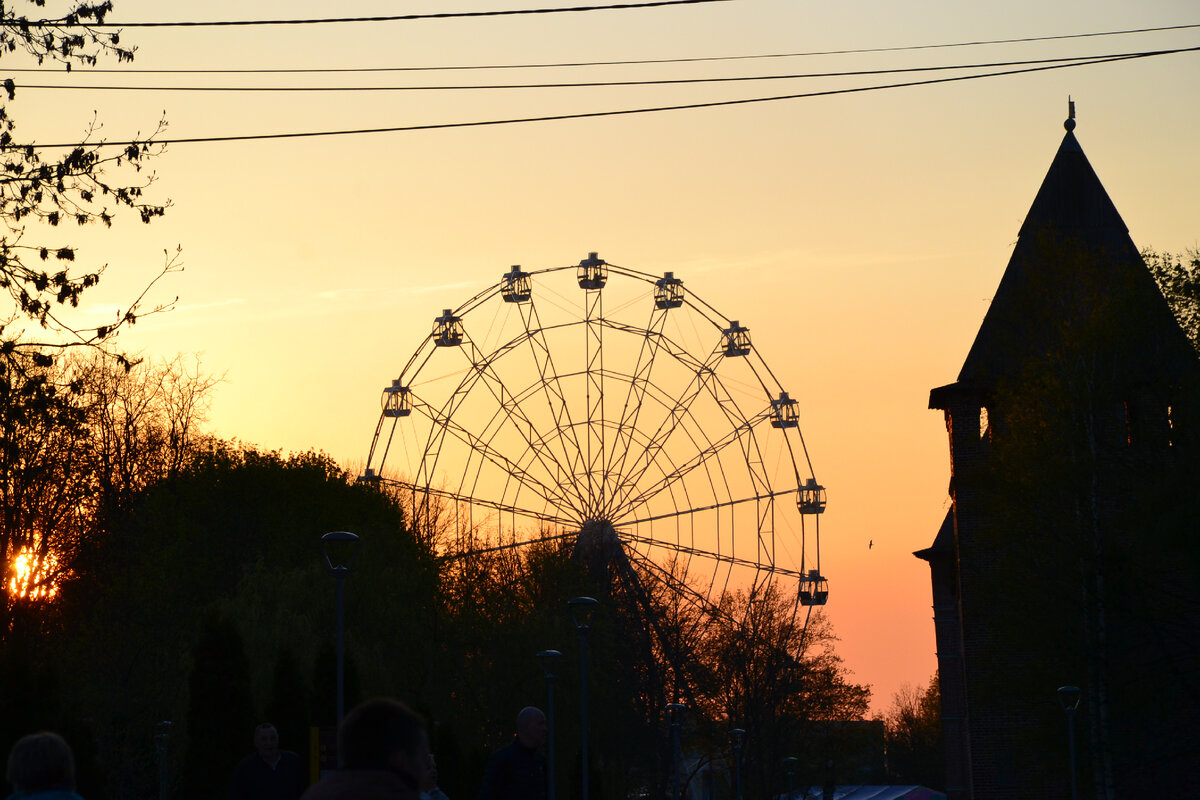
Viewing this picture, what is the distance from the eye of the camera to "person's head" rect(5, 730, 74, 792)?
727 centimetres

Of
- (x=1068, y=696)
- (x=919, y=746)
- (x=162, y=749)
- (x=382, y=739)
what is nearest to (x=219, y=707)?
(x=162, y=749)

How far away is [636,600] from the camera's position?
51.7m

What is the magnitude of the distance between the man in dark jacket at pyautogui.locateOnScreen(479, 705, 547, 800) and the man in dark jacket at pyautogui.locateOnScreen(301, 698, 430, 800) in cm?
575

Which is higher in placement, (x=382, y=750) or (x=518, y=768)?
(x=382, y=750)

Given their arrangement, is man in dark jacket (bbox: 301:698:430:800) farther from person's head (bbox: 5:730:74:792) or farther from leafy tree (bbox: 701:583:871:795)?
leafy tree (bbox: 701:583:871:795)

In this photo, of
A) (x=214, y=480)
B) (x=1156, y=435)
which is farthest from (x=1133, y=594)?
(x=214, y=480)

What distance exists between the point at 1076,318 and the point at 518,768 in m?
30.9

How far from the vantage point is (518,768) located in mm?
11562

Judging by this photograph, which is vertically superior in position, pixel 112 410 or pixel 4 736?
pixel 112 410

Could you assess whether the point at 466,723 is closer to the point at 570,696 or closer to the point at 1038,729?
the point at 570,696

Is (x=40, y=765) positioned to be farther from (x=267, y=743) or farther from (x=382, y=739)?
(x=267, y=743)

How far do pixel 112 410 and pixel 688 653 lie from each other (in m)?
22.4

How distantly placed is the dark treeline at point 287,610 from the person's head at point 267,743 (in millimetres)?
20089

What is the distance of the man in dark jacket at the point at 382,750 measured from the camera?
5.68 m
